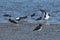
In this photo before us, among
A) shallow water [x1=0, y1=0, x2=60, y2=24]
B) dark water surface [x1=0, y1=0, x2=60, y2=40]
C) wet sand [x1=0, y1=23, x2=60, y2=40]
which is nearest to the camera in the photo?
wet sand [x1=0, y1=23, x2=60, y2=40]

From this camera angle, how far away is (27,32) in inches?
373

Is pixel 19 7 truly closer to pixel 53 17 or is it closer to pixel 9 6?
pixel 9 6

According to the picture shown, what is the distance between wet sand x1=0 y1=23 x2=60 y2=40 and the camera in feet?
29.8

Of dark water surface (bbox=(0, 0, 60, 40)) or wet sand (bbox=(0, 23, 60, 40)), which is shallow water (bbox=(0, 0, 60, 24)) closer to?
dark water surface (bbox=(0, 0, 60, 40))

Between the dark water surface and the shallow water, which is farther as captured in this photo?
the shallow water

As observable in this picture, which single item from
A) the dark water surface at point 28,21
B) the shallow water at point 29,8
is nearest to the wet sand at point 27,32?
the dark water surface at point 28,21

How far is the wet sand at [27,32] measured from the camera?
29.8 feet

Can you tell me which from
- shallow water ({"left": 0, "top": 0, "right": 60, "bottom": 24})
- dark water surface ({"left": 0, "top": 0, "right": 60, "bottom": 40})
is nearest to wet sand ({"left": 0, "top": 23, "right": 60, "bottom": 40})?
dark water surface ({"left": 0, "top": 0, "right": 60, "bottom": 40})

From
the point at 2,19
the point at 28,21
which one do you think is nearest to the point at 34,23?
the point at 28,21

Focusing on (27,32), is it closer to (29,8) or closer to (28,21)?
(28,21)

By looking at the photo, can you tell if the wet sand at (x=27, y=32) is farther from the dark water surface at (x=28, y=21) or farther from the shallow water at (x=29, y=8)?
the shallow water at (x=29, y=8)

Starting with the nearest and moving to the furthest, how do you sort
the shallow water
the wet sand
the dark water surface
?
the wet sand → the dark water surface → the shallow water

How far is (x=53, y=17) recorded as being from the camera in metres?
11.6

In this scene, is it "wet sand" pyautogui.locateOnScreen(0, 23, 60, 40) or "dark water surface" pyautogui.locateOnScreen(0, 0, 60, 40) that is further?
"dark water surface" pyautogui.locateOnScreen(0, 0, 60, 40)
